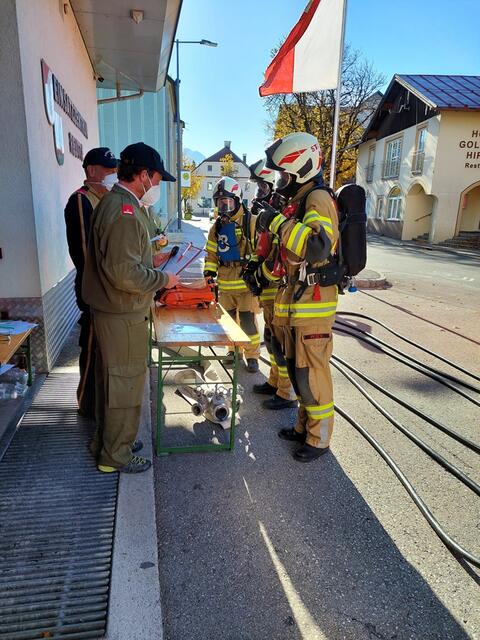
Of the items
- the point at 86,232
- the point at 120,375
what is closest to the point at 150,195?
the point at 86,232

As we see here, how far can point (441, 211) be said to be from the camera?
21625mm

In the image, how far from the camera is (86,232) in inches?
120

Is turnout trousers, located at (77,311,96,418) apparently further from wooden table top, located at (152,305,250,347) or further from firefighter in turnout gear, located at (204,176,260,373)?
firefighter in turnout gear, located at (204,176,260,373)

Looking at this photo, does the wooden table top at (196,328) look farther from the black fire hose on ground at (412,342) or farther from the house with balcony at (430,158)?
the house with balcony at (430,158)

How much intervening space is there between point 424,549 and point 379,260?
1382 centimetres

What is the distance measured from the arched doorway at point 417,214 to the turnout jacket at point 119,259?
80.3ft

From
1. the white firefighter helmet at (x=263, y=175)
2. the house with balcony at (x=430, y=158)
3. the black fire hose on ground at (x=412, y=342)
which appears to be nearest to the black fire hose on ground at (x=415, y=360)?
the black fire hose on ground at (x=412, y=342)

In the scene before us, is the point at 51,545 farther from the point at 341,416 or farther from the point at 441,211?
the point at 441,211

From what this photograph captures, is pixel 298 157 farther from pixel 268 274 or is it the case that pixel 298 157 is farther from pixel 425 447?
pixel 425 447

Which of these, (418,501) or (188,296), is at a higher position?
(188,296)

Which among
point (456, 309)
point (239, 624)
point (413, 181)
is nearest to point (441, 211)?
point (413, 181)

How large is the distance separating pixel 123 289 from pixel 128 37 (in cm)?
459

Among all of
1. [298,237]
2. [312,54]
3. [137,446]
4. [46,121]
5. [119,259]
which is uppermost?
[312,54]

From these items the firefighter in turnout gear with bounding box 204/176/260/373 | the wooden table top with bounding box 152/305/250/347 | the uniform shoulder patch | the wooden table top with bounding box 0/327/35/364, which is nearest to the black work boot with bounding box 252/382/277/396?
the firefighter in turnout gear with bounding box 204/176/260/373
